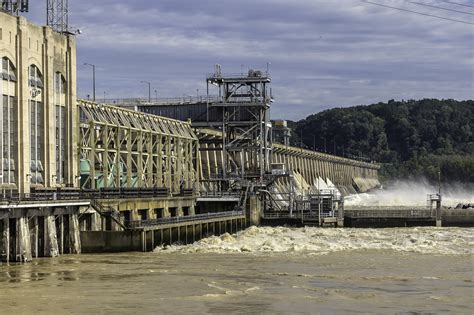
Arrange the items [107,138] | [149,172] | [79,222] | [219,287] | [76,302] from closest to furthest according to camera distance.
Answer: [76,302], [219,287], [79,222], [107,138], [149,172]

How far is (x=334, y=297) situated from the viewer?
4706 centimetres

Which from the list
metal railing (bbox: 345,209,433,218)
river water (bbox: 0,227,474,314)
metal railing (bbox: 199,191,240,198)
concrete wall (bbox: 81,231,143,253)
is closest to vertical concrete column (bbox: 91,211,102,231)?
concrete wall (bbox: 81,231,143,253)

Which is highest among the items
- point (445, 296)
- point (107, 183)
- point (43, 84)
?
point (43, 84)

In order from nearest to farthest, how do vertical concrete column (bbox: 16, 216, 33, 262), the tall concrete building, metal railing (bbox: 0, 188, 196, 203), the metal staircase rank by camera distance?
vertical concrete column (bbox: 16, 216, 33, 262)
metal railing (bbox: 0, 188, 196, 203)
the metal staircase
the tall concrete building

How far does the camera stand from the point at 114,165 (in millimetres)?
102125

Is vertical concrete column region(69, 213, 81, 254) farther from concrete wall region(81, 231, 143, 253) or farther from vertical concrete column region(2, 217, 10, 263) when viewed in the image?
vertical concrete column region(2, 217, 10, 263)

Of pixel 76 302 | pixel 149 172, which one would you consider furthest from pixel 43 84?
pixel 76 302

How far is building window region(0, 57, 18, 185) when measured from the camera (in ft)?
249

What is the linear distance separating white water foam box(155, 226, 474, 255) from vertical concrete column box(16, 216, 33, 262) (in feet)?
40.3

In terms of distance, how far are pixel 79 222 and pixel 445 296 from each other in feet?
111

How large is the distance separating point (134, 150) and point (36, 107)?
3249 centimetres

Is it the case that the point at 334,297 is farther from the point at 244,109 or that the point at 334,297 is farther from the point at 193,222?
the point at 244,109

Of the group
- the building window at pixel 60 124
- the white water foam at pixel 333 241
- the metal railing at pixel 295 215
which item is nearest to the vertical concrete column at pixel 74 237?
the white water foam at pixel 333 241

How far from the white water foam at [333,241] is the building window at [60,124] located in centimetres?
1409
